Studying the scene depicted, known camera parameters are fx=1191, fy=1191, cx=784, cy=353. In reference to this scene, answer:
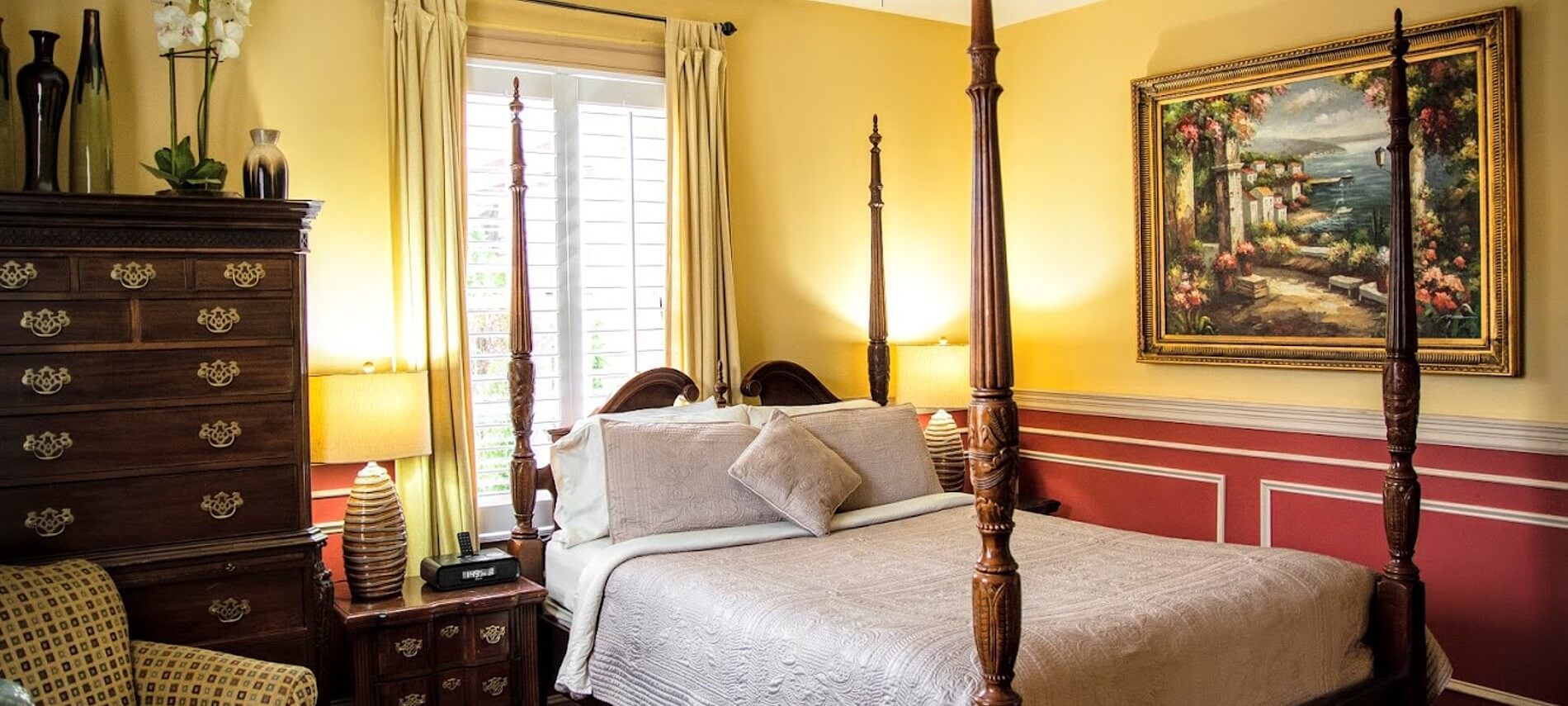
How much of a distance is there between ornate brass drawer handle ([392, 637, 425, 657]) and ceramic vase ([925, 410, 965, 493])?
7.87 ft

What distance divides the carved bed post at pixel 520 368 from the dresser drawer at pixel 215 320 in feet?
3.24

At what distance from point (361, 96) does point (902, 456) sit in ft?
7.89

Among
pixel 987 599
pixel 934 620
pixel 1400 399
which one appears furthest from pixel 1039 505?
pixel 987 599

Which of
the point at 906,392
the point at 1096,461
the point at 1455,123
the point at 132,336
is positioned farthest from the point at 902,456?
the point at 132,336

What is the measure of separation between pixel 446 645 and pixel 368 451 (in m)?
0.68

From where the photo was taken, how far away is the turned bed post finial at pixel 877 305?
5.38 m

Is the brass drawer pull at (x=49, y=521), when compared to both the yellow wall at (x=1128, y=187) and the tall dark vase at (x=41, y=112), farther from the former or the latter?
the yellow wall at (x=1128, y=187)

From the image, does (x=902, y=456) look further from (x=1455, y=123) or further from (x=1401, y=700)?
(x=1455, y=123)

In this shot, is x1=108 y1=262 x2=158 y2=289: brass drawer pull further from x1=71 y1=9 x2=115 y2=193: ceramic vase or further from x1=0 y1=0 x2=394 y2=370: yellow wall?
x1=0 y1=0 x2=394 y2=370: yellow wall

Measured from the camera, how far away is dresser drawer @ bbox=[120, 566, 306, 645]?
325 centimetres

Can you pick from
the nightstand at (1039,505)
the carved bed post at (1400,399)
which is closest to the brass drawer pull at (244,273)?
the nightstand at (1039,505)

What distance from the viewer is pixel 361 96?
425 cm

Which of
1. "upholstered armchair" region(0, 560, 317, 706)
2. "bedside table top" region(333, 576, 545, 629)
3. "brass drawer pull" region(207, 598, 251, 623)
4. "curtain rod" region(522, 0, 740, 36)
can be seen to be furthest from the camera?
"curtain rod" region(522, 0, 740, 36)

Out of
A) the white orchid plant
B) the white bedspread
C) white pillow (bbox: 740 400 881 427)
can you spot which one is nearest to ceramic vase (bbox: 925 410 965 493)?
white pillow (bbox: 740 400 881 427)
